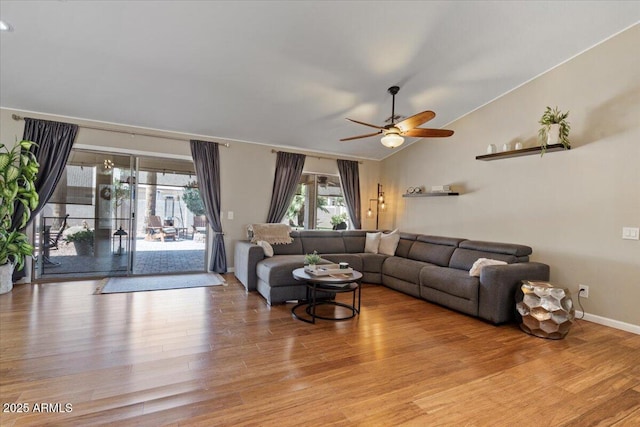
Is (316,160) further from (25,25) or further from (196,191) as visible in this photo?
(25,25)

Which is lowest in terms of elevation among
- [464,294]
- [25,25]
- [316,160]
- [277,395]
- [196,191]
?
[277,395]

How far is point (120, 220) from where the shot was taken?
16.9 feet

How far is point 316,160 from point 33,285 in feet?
16.8

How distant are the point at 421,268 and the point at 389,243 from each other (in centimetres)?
124

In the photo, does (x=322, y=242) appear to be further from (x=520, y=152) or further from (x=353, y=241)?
(x=520, y=152)

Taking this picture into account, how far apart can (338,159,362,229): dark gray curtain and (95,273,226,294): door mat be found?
121 inches

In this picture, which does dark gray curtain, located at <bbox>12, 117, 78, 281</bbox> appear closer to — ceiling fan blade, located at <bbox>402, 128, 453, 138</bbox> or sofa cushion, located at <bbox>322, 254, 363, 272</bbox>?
sofa cushion, located at <bbox>322, 254, 363, 272</bbox>

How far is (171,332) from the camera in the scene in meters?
2.99

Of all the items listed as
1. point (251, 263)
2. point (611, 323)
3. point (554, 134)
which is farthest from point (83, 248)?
point (611, 323)

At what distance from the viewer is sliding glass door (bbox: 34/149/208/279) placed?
15.7ft

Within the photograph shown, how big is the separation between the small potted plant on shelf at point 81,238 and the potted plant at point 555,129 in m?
6.85

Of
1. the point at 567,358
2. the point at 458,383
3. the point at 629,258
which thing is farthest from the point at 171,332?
the point at 629,258

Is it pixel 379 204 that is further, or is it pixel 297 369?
pixel 379 204

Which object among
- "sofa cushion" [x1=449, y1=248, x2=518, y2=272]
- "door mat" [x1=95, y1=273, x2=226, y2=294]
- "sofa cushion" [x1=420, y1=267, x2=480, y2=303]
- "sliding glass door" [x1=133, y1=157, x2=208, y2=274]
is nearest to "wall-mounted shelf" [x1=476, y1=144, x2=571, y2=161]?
"sofa cushion" [x1=449, y1=248, x2=518, y2=272]
